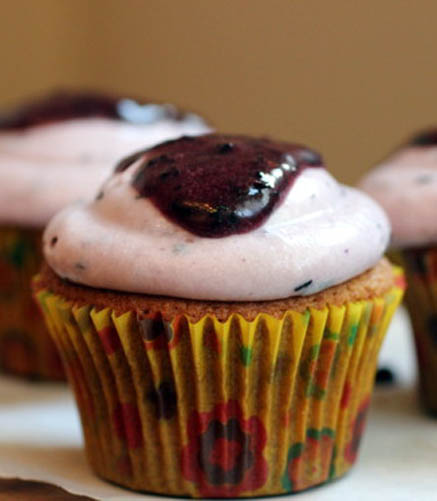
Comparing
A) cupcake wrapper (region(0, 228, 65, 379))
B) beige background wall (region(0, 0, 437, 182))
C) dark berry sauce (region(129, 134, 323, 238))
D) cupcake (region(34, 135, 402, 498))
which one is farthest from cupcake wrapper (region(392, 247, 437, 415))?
beige background wall (region(0, 0, 437, 182))

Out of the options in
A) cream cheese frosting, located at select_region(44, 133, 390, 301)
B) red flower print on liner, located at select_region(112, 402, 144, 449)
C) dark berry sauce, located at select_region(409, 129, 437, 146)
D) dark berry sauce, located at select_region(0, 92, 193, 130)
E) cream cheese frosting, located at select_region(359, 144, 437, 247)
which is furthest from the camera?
dark berry sauce, located at select_region(0, 92, 193, 130)

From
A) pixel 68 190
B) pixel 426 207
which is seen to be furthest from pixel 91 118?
pixel 426 207

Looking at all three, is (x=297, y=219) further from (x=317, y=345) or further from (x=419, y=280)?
(x=419, y=280)

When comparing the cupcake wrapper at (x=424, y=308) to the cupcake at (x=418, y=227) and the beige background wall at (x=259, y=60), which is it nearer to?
the cupcake at (x=418, y=227)

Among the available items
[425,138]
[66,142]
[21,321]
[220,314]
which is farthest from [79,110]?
[220,314]

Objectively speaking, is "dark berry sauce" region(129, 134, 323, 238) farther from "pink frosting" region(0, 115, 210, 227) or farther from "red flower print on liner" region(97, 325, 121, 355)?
"pink frosting" region(0, 115, 210, 227)
